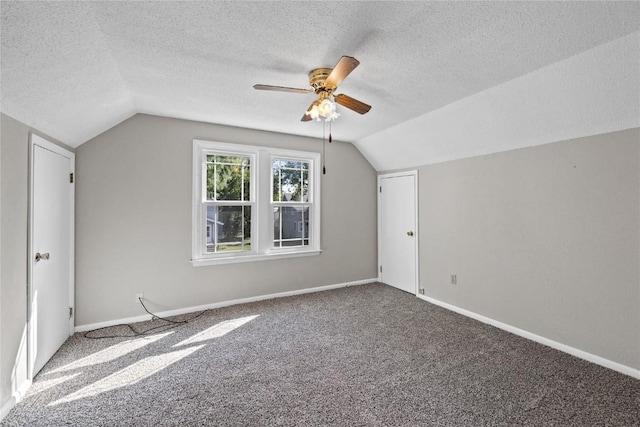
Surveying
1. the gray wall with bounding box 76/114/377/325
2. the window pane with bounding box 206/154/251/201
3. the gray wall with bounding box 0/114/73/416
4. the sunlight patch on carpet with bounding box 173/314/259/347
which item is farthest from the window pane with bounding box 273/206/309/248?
the gray wall with bounding box 0/114/73/416

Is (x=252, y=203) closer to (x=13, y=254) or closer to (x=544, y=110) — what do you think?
(x=13, y=254)

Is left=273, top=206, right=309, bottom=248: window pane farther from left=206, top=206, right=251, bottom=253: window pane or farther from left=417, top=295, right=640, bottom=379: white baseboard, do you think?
left=417, top=295, right=640, bottom=379: white baseboard

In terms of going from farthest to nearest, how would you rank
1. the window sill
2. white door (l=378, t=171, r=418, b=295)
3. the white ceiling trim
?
white door (l=378, t=171, r=418, b=295)
the window sill
the white ceiling trim

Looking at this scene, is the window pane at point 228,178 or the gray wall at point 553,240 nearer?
the gray wall at point 553,240

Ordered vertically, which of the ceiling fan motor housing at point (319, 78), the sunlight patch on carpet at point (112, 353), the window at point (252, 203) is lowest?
the sunlight patch on carpet at point (112, 353)

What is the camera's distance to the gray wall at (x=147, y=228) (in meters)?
3.10

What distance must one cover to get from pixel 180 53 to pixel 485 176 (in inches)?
129

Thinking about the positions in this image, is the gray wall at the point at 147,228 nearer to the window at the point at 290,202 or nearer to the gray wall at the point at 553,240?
the window at the point at 290,202

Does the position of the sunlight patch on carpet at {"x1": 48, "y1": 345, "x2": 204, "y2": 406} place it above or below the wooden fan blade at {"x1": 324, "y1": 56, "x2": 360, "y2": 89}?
below

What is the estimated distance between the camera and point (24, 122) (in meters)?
2.06

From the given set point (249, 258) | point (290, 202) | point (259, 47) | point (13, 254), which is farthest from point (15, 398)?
point (290, 202)

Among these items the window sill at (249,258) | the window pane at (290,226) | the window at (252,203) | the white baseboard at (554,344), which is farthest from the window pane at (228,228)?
the white baseboard at (554,344)

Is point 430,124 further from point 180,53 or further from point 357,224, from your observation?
point 180,53

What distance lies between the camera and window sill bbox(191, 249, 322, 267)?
3623 mm
